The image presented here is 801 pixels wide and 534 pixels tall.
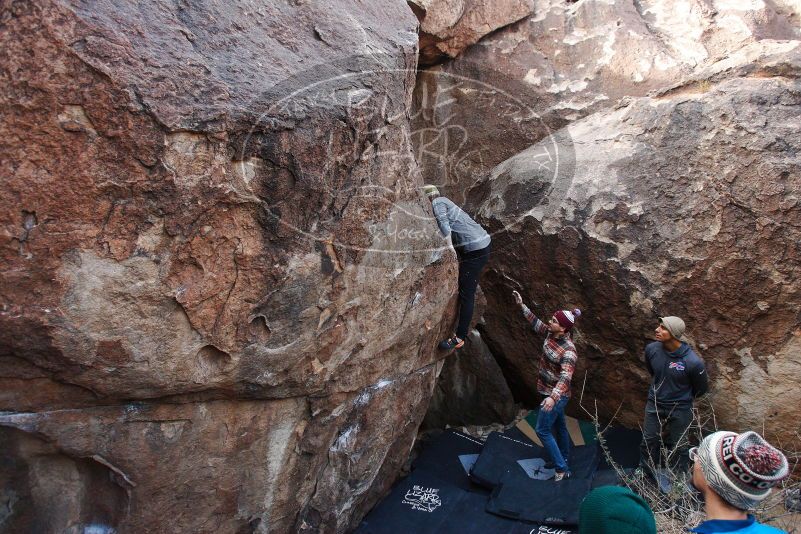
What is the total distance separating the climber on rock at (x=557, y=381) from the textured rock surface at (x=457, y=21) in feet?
9.88

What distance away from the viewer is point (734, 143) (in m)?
4.02

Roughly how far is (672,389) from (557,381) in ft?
2.08

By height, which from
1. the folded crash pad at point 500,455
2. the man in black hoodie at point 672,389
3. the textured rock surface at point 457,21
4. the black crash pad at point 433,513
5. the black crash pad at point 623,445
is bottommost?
the black crash pad at point 433,513

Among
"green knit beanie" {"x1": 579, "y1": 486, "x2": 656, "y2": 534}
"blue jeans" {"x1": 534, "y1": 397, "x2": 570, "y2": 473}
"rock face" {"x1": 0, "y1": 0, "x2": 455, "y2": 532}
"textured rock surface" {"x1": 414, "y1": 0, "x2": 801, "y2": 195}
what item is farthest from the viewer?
"textured rock surface" {"x1": 414, "y1": 0, "x2": 801, "y2": 195}

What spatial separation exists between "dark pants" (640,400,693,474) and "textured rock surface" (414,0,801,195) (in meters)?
2.71

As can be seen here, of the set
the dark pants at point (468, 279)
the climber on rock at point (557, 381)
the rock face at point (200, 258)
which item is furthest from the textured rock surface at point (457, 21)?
the climber on rock at point (557, 381)

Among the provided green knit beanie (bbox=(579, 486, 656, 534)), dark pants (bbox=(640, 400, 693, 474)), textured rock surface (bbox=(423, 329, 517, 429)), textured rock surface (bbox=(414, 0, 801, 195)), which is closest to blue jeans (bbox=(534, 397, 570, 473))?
dark pants (bbox=(640, 400, 693, 474))

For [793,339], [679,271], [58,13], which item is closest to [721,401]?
[793,339]

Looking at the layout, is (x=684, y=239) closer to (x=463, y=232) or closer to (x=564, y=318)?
(x=564, y=318)

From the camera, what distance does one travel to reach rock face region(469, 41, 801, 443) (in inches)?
154

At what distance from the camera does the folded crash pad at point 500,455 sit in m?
4.09

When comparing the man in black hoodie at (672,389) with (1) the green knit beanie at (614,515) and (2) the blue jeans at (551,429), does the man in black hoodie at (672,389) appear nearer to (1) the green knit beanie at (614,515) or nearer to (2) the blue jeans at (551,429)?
(2) the blue jeans at (551,429)

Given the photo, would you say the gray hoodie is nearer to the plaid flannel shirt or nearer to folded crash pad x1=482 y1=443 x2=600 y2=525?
the plaid flannel shirt

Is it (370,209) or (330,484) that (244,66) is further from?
(330,484)
